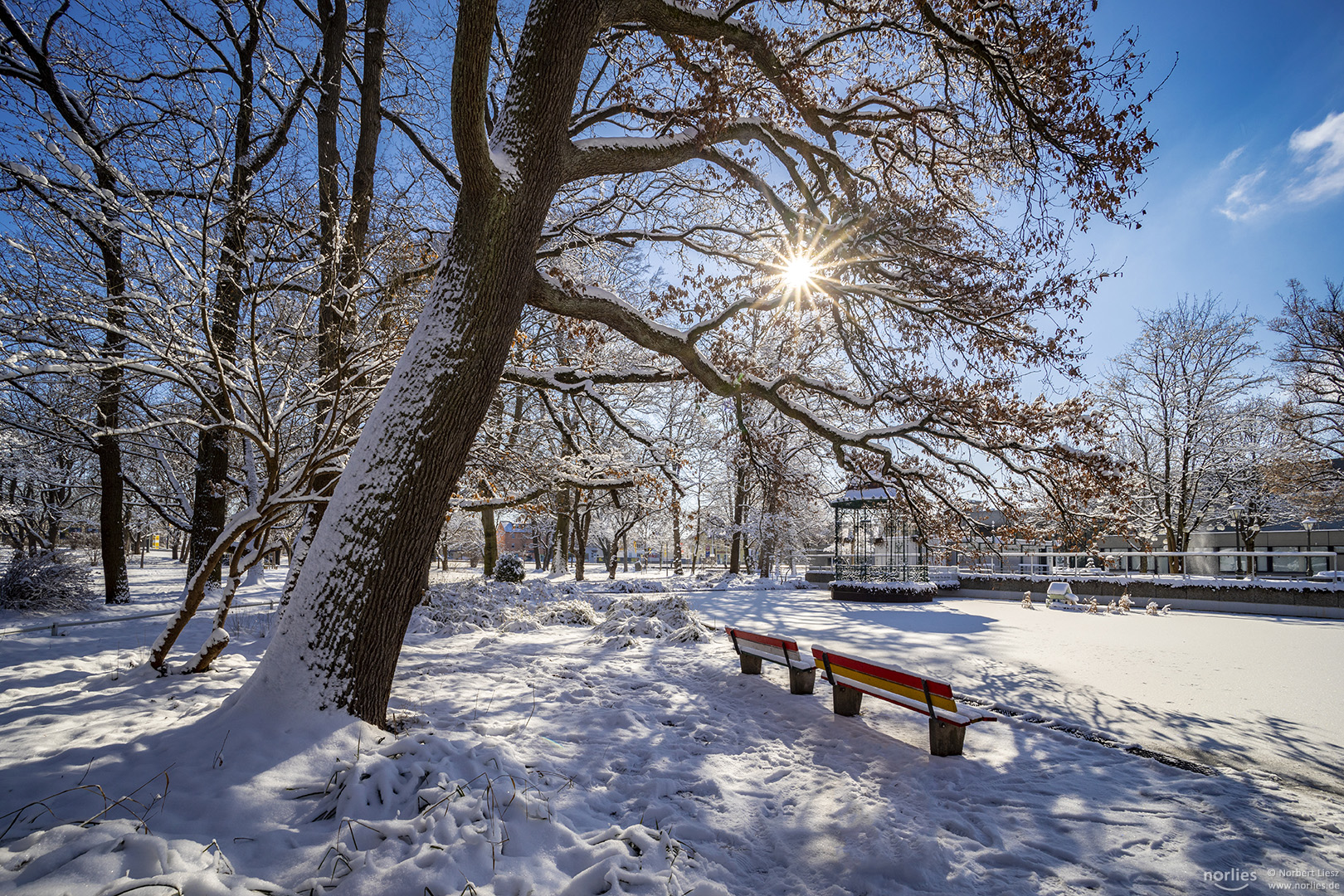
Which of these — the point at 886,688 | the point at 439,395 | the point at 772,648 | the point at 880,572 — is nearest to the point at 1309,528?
the point at 880,572

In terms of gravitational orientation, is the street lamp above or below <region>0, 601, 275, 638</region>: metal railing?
above

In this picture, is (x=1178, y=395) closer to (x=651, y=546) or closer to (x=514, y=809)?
(x=514, y=809)

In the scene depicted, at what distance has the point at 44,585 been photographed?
10.1 metres

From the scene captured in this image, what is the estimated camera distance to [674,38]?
5363 millimetres

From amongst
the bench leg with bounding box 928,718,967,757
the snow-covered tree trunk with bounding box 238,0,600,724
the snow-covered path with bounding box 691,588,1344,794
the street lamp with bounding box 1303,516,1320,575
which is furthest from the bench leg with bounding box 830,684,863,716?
the street lamp with bounding box 1303,516,1320,575

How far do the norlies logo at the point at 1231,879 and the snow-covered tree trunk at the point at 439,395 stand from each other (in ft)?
15.4

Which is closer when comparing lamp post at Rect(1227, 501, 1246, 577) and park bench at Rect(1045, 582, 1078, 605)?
park bench at Rect(1045, 582, 1078, 605)

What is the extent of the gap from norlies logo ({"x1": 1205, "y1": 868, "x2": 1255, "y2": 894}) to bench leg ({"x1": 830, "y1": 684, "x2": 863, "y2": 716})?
300cm

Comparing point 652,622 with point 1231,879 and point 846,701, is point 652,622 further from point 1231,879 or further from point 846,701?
point 1231,879

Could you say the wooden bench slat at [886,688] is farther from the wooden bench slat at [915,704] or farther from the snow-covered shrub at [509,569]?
the snow-covered shrub at [509,569]

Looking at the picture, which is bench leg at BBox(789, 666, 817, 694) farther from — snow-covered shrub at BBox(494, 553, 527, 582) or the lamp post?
the lamp post

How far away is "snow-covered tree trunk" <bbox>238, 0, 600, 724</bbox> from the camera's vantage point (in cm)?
338

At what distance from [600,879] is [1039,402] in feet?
20.7

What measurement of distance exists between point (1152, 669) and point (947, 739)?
594cm
